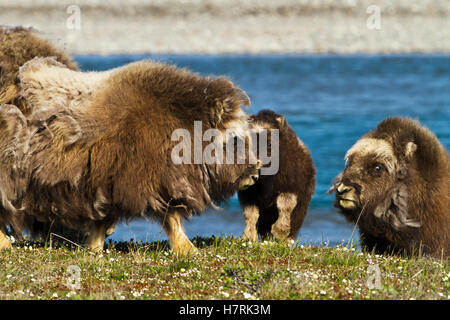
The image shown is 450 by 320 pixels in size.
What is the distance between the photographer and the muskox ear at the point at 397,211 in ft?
18.9

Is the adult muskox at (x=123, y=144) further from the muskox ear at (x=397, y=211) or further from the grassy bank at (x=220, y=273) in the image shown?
the muskox ear at (x=397, y=211)

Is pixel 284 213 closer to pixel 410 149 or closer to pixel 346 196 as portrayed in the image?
pixel 346 196

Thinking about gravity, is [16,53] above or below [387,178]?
above

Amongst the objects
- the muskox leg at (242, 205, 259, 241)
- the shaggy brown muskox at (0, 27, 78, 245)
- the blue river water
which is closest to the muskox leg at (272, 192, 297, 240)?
the muskox leg at (242, 205, 259, 241)

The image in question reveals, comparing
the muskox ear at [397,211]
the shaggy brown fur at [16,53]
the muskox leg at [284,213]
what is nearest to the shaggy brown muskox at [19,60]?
the shaggy brown fur at [16,53]

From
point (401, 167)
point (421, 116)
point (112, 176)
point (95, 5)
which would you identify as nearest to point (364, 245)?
point (401, 167)

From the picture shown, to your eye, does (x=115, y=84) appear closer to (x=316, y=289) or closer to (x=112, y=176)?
(x=112, y=176)

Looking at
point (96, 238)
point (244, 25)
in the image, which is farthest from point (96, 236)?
point (244, 25)

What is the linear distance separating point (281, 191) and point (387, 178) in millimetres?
1083

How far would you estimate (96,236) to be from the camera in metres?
5.65

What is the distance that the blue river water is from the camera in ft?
38.1

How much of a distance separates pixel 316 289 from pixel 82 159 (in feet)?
6.12

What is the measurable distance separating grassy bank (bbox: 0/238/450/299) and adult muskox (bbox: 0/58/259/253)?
1.10 feet

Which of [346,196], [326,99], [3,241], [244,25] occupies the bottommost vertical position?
[326,99]
